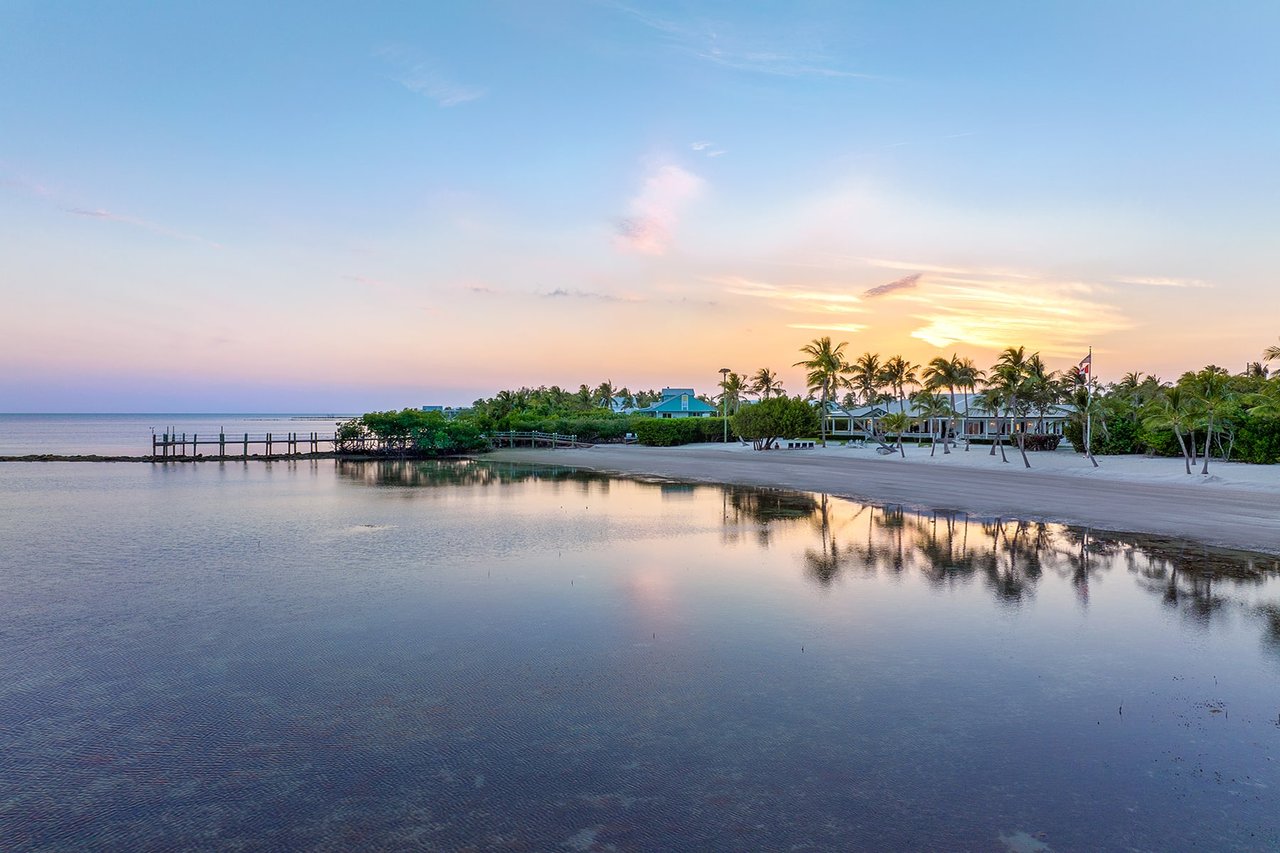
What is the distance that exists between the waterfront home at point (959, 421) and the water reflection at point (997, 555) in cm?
4242

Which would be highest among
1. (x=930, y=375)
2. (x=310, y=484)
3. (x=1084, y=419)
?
(x=930, y=375)

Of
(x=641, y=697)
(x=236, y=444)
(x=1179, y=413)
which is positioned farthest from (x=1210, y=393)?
(x=236, y=444)

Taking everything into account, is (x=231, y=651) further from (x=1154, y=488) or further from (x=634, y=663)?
(x=1154, y=488)

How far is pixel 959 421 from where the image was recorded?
73.3m

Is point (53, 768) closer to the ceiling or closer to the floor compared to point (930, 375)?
closer to the floor

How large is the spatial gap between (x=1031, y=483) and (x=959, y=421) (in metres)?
46.5

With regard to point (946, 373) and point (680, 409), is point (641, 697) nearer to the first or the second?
point (946, 373)

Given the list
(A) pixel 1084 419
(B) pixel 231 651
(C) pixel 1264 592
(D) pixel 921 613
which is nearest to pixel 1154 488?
(A) pixel 1084 419

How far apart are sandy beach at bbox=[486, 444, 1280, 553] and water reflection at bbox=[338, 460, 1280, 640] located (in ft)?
6.02

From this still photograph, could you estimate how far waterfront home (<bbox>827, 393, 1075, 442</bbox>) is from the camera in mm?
62906

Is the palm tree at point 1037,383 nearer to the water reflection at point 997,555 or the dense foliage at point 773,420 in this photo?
the dense foliage at point 773,420

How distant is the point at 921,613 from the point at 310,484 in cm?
2856

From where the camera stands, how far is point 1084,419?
41031 millimetres

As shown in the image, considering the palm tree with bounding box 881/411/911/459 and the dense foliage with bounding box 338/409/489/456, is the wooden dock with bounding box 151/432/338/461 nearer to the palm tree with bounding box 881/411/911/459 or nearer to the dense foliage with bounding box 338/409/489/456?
the dense foliage with bounding box 338/409/489/456
